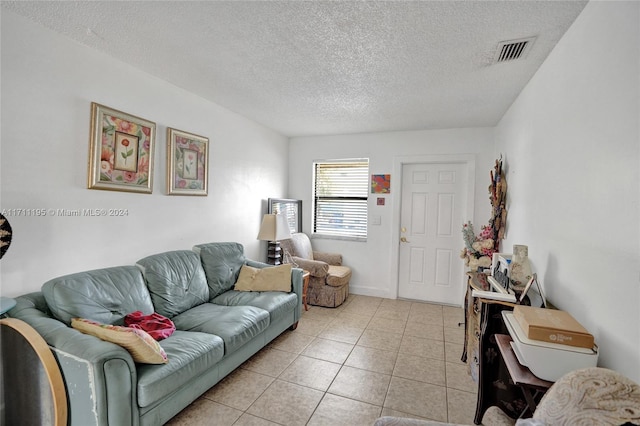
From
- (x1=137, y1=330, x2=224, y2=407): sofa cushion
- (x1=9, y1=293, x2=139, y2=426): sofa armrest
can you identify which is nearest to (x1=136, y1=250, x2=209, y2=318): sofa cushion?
(x1=137, y1=330, x2=224, y2=407): sofa cushion

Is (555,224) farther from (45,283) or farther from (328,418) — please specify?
(45,283)

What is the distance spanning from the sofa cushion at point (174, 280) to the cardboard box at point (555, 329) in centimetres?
244

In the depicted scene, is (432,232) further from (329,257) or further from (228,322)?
(228,322)

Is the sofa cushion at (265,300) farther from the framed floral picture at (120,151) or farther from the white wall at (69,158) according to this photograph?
the framed floral picture at (120,151)

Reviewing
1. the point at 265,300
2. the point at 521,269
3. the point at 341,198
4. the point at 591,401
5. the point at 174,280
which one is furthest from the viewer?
the point at 341,198

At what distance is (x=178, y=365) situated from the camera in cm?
180

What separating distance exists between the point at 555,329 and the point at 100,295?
2.59 meters

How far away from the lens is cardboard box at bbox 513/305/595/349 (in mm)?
1265

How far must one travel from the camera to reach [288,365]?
2.59 m

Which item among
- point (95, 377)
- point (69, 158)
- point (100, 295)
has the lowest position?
point (95, 377)

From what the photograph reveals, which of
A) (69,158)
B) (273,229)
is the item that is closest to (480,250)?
(273,229)

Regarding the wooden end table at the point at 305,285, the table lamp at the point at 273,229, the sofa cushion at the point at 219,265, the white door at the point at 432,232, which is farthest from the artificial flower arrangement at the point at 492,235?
the sofa cushion at the point at 219,265

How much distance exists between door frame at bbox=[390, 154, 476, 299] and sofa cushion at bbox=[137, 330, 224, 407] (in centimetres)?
295

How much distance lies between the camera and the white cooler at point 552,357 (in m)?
1.25
